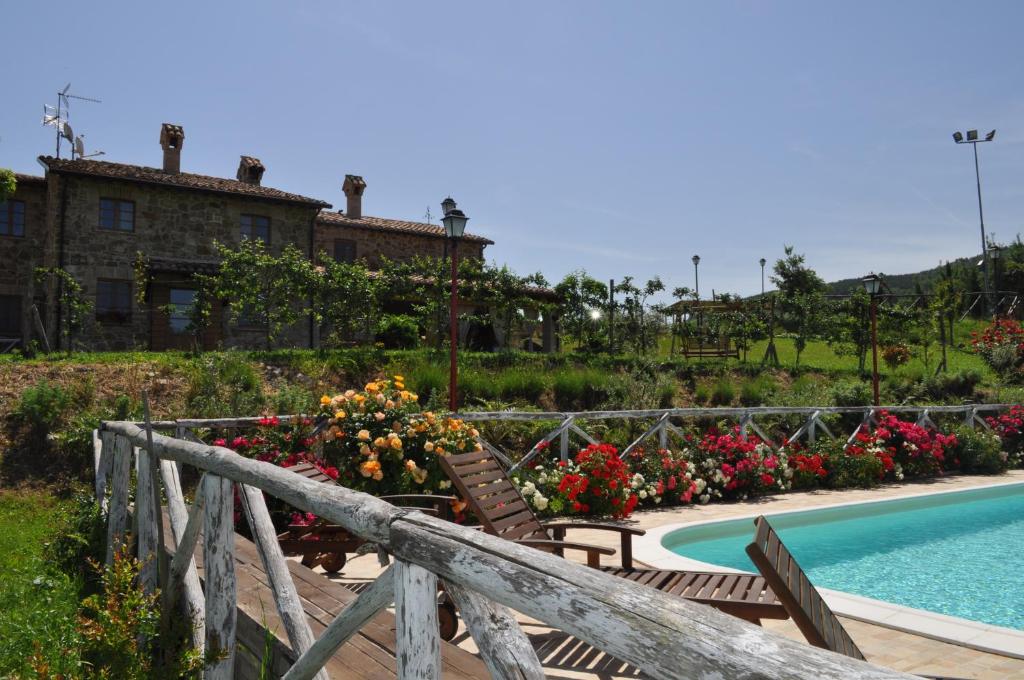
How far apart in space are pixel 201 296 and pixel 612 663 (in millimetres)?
17778

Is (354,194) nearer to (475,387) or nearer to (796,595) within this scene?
(475,387)

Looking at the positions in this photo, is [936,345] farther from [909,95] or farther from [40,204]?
[40,204]

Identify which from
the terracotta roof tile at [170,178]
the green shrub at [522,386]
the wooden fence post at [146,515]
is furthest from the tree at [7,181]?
the wooden fence post at [146,515]

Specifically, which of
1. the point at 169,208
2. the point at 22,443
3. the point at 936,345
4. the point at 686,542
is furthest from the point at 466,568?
the point at 936,345

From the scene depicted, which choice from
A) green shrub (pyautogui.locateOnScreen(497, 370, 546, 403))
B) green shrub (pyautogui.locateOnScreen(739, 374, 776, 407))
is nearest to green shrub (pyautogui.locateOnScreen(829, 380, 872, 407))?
green shrub (pyautogui.locateOnScreen(739, 374, 776, 407))

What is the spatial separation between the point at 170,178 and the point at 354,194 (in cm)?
693

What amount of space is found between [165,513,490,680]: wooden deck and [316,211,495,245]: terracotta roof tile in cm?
2180

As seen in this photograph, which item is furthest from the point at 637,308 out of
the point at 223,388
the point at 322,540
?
the point at 322,540

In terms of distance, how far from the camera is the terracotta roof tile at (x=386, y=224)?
79.4 feet

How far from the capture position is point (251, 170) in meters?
22.7

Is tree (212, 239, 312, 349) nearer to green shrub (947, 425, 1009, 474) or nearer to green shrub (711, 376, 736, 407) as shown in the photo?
green shrub (711, 376, 736, 407)

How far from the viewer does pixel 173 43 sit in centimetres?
966

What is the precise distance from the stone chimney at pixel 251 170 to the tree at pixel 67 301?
6604 millimetres

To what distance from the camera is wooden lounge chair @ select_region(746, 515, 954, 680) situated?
2.57 metres
